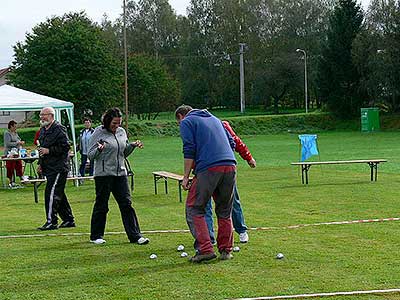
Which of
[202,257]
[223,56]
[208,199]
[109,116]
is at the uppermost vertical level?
[223,56]

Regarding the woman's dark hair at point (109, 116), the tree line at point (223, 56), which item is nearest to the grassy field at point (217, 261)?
the woman's dark hair at point (109, 116)

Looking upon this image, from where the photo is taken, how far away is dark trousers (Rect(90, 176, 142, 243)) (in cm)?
947

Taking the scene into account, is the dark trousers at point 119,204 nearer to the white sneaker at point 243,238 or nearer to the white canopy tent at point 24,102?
the white sneaker at point 243,238

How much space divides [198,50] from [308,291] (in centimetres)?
7219

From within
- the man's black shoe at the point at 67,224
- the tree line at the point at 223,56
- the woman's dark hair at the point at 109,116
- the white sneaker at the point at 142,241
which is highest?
the tree line at the point at 223,56

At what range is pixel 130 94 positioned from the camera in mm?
70000

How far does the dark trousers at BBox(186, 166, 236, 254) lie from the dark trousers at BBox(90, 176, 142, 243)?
60.4 inches

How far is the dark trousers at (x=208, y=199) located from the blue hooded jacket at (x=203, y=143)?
82 millimetres

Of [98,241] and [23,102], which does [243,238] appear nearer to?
[98,241]

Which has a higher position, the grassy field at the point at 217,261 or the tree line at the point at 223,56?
the tree line at the point at 223,56

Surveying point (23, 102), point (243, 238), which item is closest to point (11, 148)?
point (23, 102)

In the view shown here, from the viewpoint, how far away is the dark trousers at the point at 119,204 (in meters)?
9.47

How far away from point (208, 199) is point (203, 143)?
599 mm

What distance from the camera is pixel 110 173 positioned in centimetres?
944
